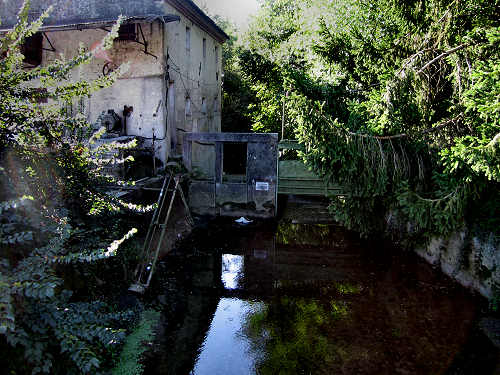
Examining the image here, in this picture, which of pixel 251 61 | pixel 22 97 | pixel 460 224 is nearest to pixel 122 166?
Answer: pixel 22 97

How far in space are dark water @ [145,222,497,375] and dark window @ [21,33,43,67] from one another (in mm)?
10630

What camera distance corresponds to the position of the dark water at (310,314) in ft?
18.3

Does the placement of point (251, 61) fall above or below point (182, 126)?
above

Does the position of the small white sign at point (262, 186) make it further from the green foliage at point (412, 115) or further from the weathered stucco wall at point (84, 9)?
the weathered stucco wall at point (84, 9)

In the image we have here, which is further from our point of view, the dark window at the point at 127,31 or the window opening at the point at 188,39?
the window opening at the point at 188,39

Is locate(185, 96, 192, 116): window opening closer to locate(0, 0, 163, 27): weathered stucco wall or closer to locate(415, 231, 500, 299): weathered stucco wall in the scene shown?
locate(0, 0, 163, 27): weathered stucco wall

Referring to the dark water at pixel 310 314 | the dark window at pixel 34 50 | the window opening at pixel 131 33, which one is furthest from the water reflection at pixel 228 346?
the dark window at pixel 34 50

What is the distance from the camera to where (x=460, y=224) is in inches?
302

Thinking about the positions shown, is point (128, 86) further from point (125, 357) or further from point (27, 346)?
point (27, 346)

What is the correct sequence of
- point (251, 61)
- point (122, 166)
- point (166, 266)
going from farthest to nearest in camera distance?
1. point (251, 61)
2. point (122, 166)
3. point (166, 266)

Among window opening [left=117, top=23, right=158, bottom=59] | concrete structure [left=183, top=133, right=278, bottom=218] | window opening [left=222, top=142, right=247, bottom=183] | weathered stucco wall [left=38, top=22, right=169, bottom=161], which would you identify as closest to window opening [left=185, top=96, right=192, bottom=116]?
weathered stucco wall [left=38, top=22, right=169, bottom=161]

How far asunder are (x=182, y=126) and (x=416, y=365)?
44.7ft

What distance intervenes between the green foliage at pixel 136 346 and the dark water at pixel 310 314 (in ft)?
0.59

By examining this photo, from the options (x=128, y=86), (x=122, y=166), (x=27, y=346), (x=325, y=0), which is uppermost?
(x=325, y=0)
